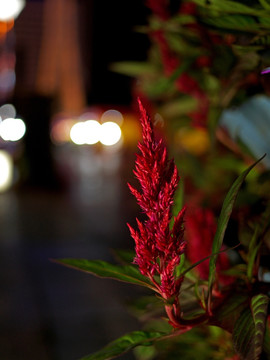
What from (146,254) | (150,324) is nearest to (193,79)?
(150,324)

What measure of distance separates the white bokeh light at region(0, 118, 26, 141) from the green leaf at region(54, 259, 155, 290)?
32.0ft

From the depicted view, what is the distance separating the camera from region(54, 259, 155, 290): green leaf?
2.60 feet

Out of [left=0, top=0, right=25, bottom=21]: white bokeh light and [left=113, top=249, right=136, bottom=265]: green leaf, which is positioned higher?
[left=0, top=0, right=25, bottom=21]: white bokeh light

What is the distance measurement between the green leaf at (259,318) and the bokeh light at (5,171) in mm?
9315

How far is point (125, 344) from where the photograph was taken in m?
0.79

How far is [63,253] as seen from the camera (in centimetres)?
555

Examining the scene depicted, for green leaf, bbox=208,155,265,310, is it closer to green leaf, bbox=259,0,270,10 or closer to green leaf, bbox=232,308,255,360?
green leaf, bbox=232,308,255,360

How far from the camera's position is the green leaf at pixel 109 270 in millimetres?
793

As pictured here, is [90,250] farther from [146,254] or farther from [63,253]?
[146,254]

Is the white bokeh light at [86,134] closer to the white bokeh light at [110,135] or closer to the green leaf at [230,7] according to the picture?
the white bokeh light at [110,135]

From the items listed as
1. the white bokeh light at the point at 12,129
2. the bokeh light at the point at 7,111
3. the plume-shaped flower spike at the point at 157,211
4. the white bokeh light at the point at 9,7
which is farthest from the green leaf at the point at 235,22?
the bokeh light at the point at 7,111

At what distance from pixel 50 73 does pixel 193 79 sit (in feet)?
49.0

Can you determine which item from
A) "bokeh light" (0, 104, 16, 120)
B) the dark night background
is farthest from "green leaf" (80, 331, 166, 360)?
"bokeh light" (0, 104, 16, 120)

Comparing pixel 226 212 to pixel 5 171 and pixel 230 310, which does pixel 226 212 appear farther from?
pixel 5 171
